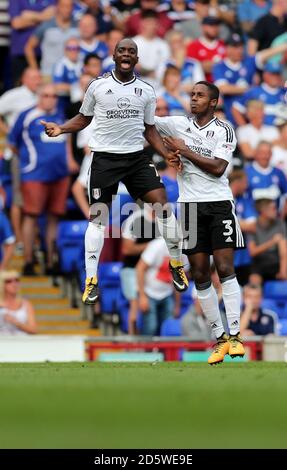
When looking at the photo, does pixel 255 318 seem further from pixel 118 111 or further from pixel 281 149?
pixel 118 111

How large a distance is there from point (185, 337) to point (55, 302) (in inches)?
125

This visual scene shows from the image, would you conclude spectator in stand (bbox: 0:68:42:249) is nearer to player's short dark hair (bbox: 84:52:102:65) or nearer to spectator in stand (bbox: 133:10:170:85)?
player's short dark hair (bbox: 84:52:102:65)

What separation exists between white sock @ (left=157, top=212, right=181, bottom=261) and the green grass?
7.76ft

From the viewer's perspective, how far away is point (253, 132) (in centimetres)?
2098

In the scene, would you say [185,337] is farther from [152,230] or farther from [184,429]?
[184,429]

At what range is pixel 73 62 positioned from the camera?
20547 mm

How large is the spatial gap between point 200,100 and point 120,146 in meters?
0.93

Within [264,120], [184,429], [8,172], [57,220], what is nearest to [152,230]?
[57,220]

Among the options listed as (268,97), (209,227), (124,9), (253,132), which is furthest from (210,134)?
(124,9)

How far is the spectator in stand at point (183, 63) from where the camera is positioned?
21406 mm

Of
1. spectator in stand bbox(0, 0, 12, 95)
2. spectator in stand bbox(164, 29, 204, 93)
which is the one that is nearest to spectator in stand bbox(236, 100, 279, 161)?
spectator in stand bbox(164, 29, 204, 93)

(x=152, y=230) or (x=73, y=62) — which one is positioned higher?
(x=73, y=62)

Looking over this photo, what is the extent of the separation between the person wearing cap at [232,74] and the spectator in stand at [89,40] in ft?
6.37
